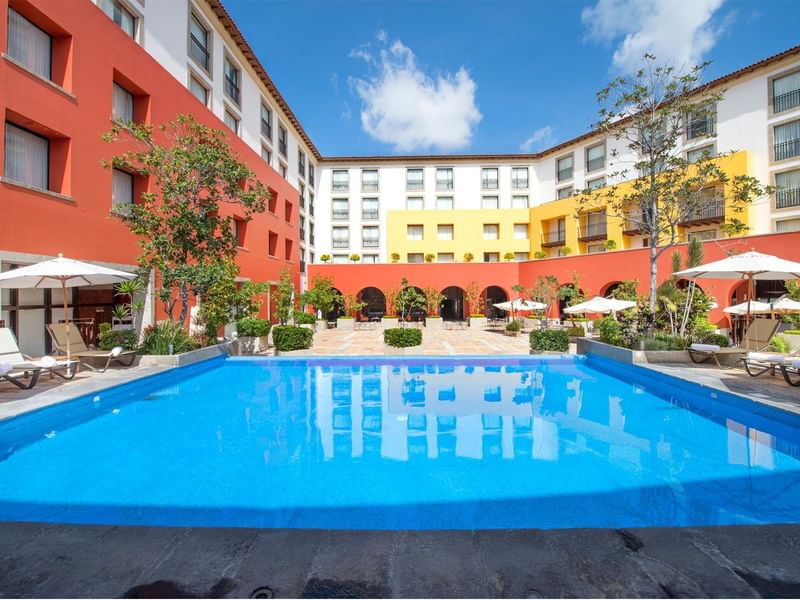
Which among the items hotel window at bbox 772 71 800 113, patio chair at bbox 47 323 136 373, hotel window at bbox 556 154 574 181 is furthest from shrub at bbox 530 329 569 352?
hotel window at bbox 556 154 574 181

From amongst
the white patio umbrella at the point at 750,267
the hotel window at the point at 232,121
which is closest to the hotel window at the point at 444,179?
the hotel window at the point at 232,121

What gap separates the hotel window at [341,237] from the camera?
34.7 m

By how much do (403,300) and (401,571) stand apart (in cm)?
2067

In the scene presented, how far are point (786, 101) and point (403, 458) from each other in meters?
27.0

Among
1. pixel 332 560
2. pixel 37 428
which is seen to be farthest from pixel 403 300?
pixel 332 560

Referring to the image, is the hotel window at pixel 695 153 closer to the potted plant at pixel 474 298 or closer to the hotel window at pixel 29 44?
the potted plant at pixel 474 298

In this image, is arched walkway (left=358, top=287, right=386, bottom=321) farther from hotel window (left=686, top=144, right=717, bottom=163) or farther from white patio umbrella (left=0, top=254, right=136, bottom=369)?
white patio umbrella (left=0, top=254, right=136, bottom=369)

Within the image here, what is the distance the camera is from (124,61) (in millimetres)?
11539

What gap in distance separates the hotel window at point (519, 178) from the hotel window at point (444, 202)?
17.2 feet

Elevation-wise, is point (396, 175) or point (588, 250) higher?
point (396, 175)

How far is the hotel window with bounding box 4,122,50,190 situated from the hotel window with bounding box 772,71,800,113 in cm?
2994

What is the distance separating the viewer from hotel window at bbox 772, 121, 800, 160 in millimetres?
20031

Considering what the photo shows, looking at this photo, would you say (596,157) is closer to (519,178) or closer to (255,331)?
(519,178)

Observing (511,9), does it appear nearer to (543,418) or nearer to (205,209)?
(205,209)
